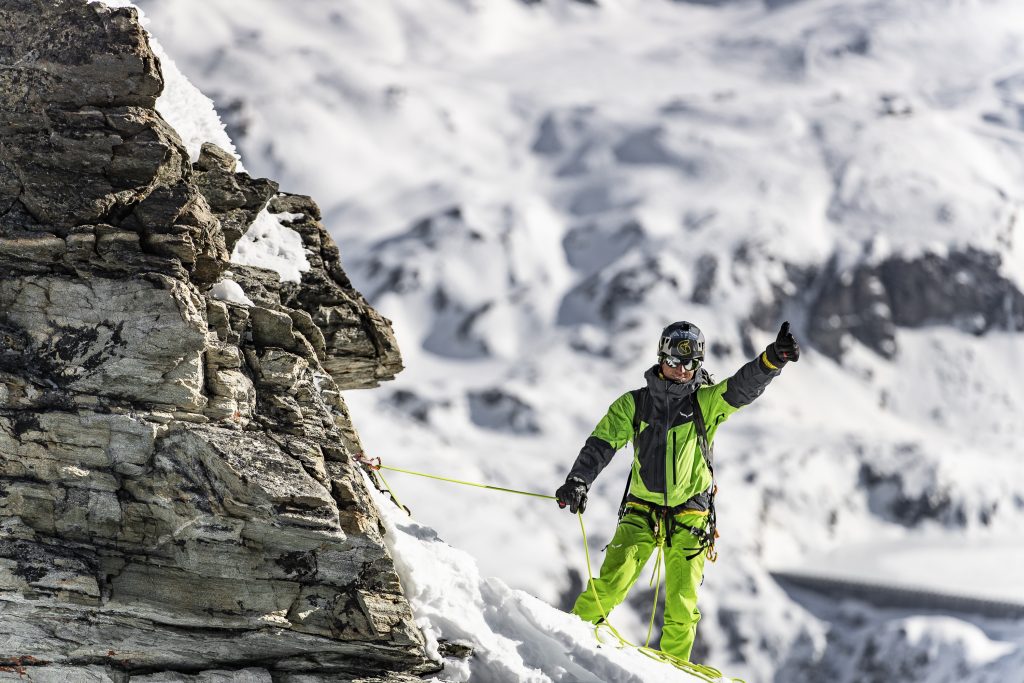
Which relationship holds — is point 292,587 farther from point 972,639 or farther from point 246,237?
point 972,639

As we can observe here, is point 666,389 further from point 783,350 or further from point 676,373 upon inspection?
point 783,350

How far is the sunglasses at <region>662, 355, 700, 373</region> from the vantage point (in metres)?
13.4

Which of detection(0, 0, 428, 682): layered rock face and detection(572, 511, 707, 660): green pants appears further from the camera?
detection(572, 511, 707, 660): green pants

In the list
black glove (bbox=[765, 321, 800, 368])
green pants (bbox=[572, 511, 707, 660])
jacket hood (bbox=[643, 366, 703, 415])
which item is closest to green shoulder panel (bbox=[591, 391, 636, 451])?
jacket hood (bbox=[643, 366, 703, 415])

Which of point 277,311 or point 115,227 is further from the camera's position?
point 277,311

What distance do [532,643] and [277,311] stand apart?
14.5 ft

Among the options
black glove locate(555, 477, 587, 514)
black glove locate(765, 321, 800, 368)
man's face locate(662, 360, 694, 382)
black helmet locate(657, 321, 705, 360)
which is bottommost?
black glove locate(555, 477, 587, 514)

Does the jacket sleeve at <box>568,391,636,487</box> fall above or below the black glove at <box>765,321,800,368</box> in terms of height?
below

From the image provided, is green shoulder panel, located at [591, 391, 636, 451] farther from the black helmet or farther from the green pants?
the green pants

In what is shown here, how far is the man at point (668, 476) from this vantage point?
13.6 meters

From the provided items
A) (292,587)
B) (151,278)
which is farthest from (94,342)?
(292,587)

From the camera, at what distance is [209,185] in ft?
45.3

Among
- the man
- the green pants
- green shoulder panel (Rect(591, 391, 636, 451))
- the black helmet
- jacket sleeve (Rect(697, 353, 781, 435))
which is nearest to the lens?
jacket sleeve (Rect(697, 353, 781, 435))

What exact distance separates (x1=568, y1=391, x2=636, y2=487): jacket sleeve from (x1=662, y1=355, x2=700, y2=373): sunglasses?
67cm
